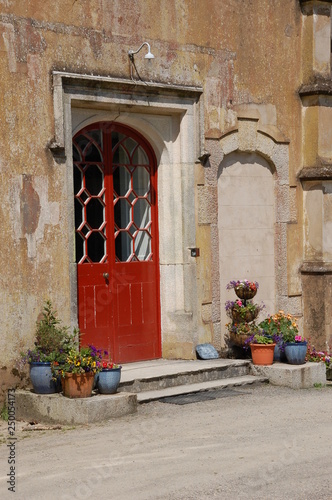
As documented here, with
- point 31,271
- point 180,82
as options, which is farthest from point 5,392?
point 180,82

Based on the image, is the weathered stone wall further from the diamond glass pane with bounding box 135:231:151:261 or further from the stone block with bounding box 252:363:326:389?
the stone block with bounding box 252:363:326:389

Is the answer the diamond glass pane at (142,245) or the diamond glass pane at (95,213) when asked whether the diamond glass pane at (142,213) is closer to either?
the diamond glass pane at (142,245)

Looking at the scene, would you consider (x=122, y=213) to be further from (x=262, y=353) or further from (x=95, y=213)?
(x=262, y=353)

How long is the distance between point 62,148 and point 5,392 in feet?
8.29

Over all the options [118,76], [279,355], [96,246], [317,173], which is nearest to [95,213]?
[96,246]

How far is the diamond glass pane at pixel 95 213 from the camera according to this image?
10.3m

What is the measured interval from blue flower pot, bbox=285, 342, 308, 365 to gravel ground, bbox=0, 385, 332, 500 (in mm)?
1225

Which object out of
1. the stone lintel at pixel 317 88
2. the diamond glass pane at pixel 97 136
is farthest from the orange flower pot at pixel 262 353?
the stone lintel at pixel 317 88

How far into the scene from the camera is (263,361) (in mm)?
10656

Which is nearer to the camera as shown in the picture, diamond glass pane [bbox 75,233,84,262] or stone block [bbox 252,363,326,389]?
diamond glass pane [bbox 75,233,84,262]

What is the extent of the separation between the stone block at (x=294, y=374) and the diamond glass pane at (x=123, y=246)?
196cm

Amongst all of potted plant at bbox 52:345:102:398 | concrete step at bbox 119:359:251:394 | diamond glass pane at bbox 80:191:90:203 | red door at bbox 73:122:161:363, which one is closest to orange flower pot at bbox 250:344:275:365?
concrete step at bbox 119:359:251:394

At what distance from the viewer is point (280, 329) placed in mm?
11000

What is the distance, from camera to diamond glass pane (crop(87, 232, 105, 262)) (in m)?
10.3
